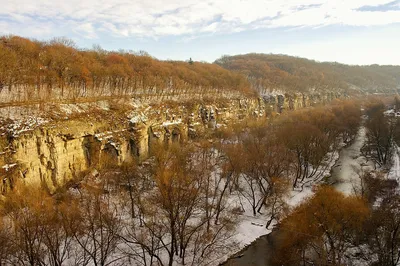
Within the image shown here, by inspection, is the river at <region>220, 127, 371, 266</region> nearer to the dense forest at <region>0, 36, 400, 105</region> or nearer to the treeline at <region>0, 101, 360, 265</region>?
the treeline at <region>0, 101, 360, 265</region>

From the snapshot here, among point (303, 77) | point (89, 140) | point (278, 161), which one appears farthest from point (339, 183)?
point (303, 77)

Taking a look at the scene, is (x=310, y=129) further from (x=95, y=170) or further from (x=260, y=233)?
(x=95, y=170)

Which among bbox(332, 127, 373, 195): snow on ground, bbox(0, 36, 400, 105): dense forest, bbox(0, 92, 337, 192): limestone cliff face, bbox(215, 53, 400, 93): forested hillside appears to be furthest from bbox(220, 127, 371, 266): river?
bbox(215, 53, 400, 93): forested hillside

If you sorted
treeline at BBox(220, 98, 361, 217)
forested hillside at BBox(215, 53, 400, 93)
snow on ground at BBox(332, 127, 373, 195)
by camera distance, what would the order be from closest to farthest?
1. treeline at BBox(220, 98, 361, 217)
2. snow on ground at BBox(332, 127, 373, 195)
3. forested hillside at BBox(215, 53, 400, 93)

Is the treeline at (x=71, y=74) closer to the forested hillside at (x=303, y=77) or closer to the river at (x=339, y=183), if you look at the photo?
the river at (x=339, y=183)

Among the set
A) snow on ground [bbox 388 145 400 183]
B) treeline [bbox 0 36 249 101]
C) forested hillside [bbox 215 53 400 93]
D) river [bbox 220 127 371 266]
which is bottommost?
river [bbox 220 127 371 266]

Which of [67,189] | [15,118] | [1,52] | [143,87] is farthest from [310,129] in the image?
[1,52]
